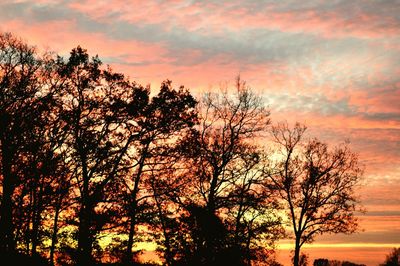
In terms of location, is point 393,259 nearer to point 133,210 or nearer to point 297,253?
point 297,253

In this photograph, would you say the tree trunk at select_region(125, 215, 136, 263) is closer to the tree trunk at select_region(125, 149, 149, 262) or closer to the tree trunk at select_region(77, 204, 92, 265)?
the tree trunk at select_region(125, 149, 149, 262)

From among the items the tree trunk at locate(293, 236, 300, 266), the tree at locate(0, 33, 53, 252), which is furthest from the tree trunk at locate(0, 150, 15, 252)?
the tree trunk at locate(293, 236, 300, 266)

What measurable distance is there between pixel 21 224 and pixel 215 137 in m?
18.2

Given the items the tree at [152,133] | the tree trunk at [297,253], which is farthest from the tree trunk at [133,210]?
the tree trunk at [297,253]

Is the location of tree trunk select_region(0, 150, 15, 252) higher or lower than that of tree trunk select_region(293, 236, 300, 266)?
higher

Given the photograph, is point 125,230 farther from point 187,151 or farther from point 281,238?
point 281,238

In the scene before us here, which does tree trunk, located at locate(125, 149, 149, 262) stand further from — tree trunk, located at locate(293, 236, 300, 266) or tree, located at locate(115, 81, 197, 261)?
tree trunk, located at locate(293, 236, 300, 266)

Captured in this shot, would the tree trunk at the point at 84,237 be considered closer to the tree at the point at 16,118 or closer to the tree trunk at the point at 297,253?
the tree at the point at 16,118

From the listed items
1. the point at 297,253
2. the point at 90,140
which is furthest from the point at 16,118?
the point at 297,253

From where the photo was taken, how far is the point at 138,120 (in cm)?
3688

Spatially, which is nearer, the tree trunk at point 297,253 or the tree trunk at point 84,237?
the tree trunk at point 84,237

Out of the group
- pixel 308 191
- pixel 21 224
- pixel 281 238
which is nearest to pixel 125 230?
pixel 21 224

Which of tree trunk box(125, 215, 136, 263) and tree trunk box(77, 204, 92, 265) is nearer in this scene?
tree trunk box(77, 204, 92, 265)

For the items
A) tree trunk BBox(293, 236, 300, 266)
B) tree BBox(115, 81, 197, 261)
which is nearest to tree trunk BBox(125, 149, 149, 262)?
tree BBox(115, 81, 197, 261)
